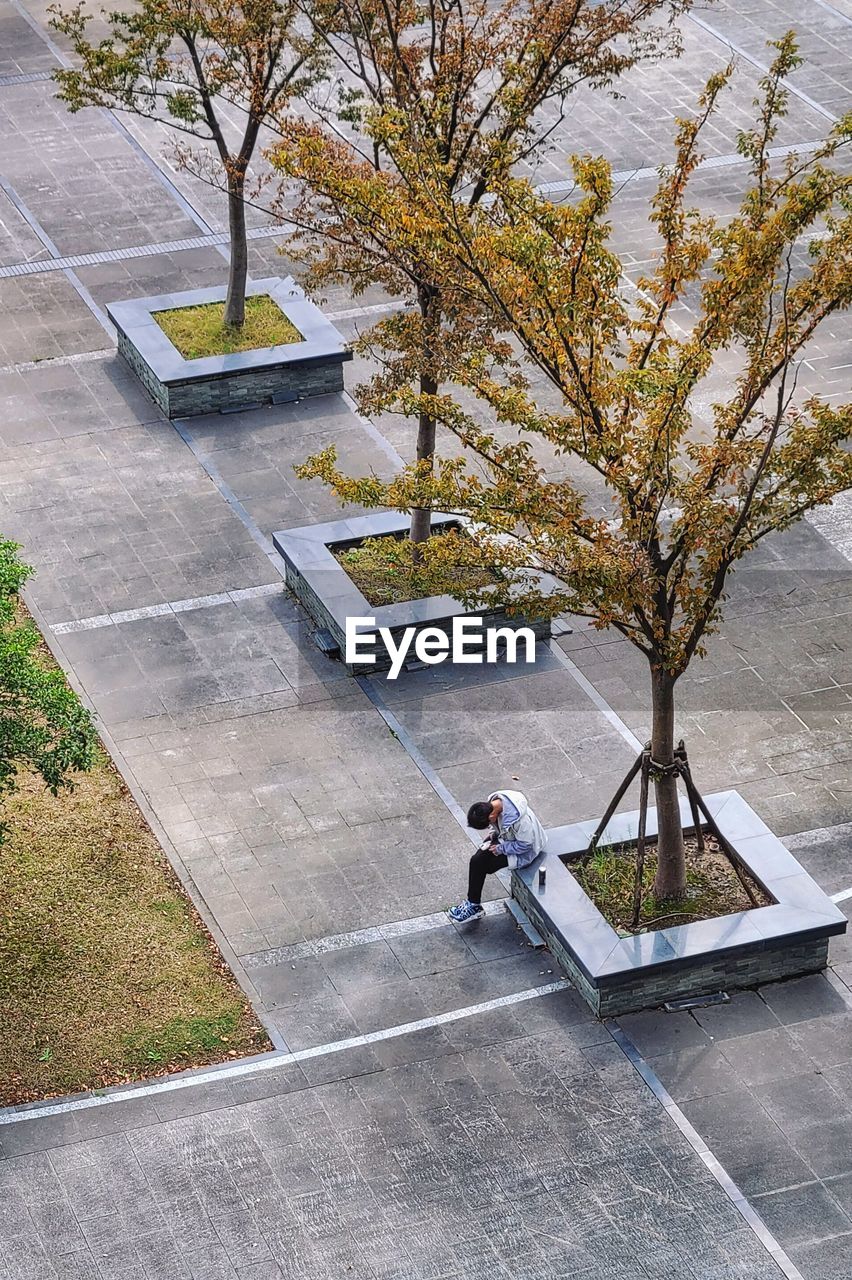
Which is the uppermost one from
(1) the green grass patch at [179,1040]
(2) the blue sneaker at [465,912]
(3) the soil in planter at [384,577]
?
(3) the soil in planter at [384,577]

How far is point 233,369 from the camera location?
71.5 feet

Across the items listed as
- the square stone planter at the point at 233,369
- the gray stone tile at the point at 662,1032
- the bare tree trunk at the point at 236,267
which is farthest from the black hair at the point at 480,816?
the bare tree trunk at the point at 236,267

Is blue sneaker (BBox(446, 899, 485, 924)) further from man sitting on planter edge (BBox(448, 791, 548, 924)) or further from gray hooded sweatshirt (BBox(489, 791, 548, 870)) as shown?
gray hooded sweatshirt (BBox(489, 791, 548, 870))

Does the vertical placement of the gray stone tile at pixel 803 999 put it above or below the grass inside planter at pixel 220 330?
below

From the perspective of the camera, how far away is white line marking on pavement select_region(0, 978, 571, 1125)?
524 inches

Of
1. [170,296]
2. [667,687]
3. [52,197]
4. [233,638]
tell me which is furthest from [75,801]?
[52,197]

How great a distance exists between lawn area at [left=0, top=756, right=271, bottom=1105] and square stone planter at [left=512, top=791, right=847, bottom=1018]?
2310 millimetres

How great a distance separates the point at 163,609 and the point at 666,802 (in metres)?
6.46

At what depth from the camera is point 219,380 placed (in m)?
21.9

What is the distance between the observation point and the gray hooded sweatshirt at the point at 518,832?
14609 mm

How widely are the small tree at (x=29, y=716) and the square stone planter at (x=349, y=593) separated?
15.5ft

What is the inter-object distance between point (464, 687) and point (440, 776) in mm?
1425

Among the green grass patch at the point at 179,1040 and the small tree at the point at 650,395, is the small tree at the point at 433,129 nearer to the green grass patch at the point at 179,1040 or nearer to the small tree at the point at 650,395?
the small tree at the point at 650,395

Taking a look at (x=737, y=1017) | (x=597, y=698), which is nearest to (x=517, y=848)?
(x=737, y=1017)
